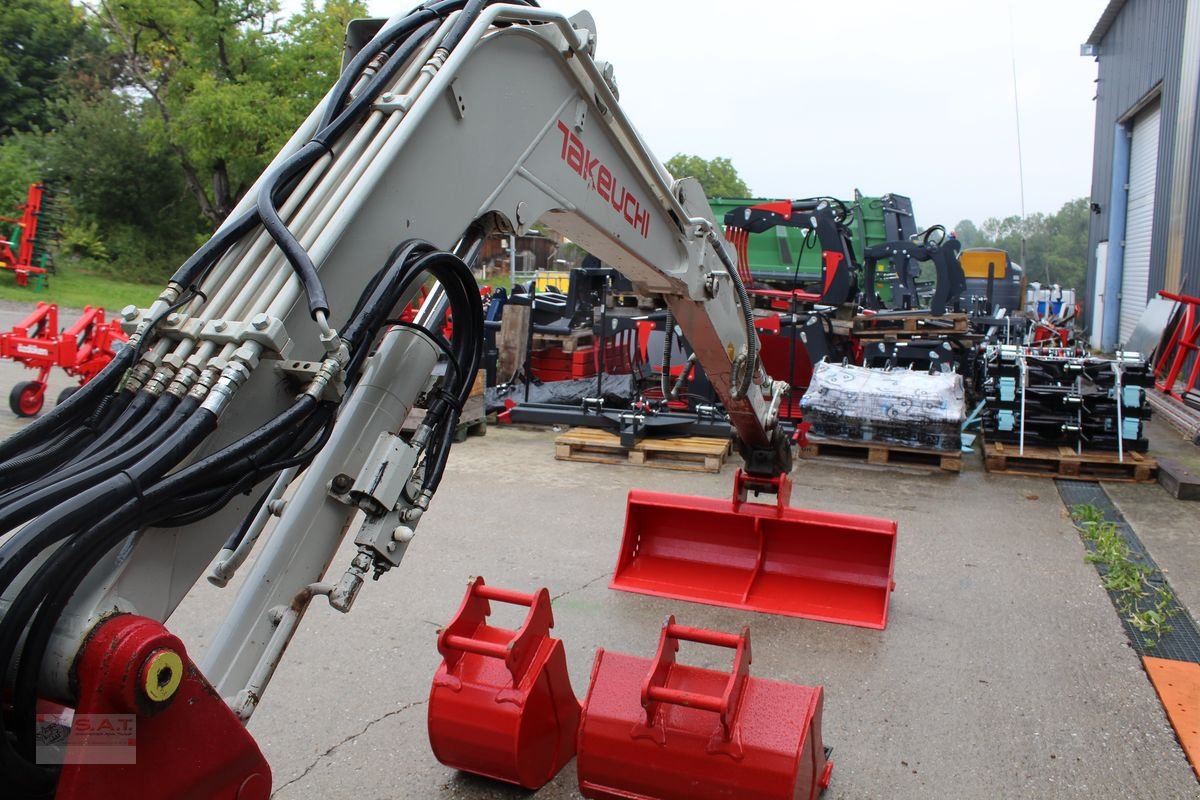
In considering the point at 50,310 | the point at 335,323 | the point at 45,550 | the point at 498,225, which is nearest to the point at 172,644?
the point at 45,550

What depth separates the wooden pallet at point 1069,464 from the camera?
27.8ft

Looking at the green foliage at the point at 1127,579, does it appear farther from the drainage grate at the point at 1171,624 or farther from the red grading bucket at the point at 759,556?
the red grading bucket at the point at 759,556

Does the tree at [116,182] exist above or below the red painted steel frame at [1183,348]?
above

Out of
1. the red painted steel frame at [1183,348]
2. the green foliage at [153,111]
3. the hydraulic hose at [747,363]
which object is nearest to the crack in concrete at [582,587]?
the hydraulic hose at [747,363]

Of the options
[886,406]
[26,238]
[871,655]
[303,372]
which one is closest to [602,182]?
[303,372]

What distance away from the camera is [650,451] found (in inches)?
362

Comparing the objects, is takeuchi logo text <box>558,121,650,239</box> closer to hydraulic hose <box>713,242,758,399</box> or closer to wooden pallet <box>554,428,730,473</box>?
hydraulic hose <box>713,242,758,399</box>

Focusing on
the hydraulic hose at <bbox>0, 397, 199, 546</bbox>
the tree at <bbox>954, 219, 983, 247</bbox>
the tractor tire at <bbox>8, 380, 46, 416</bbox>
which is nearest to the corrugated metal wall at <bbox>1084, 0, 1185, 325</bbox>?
the tractor tire at <bbox>8, 380, 46, 416</bbox>

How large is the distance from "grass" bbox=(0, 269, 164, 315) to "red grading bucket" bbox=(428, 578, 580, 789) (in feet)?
→ 61.6

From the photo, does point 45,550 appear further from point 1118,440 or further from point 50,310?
point 50,310

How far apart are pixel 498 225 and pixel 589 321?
360 inches

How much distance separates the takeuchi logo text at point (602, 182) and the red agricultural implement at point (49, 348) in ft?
26.6

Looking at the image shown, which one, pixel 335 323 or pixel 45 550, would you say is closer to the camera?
pixel 45 550

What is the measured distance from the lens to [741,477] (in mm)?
5449
